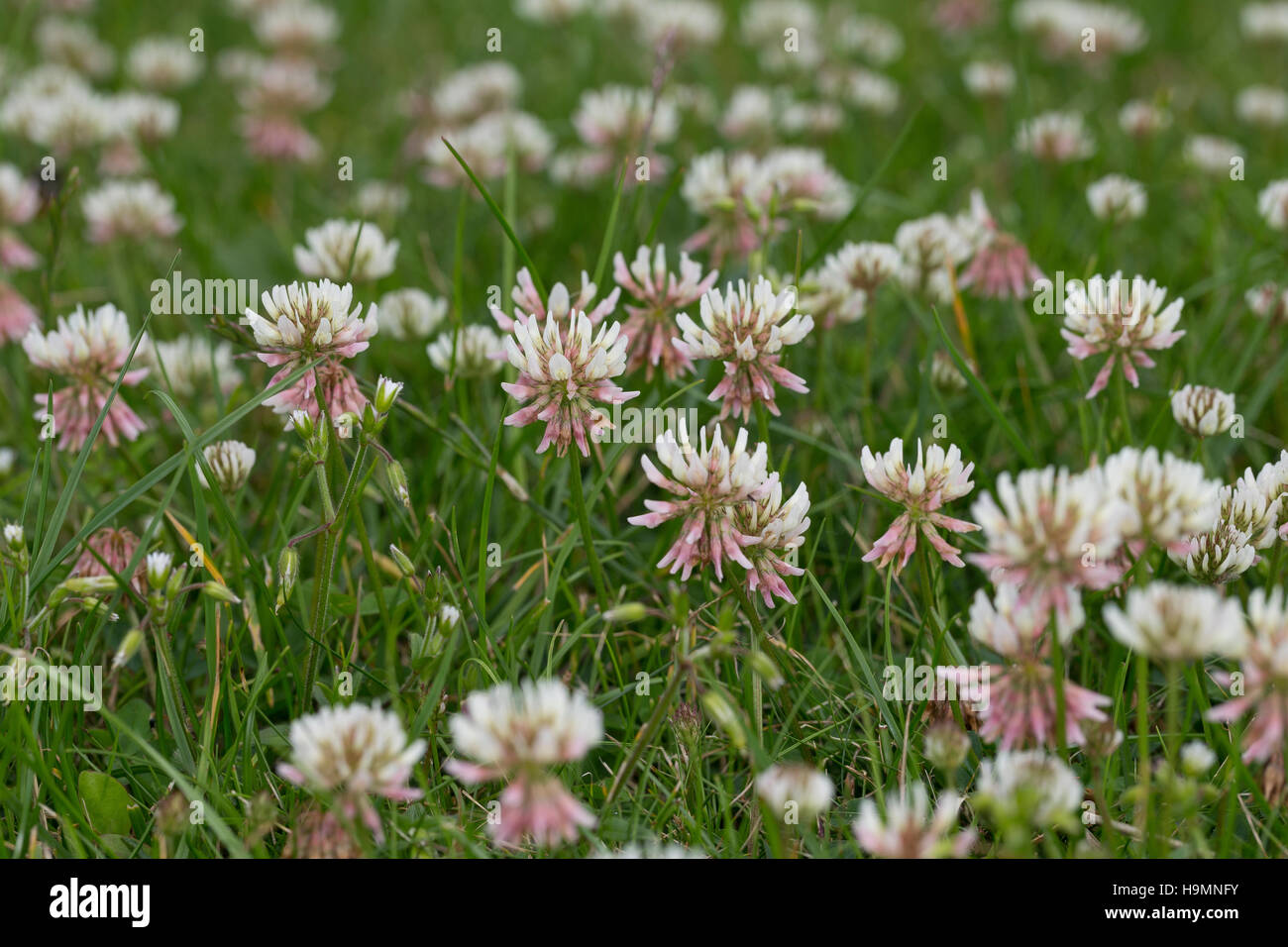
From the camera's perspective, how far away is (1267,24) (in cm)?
536

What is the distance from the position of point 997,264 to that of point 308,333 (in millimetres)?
1701

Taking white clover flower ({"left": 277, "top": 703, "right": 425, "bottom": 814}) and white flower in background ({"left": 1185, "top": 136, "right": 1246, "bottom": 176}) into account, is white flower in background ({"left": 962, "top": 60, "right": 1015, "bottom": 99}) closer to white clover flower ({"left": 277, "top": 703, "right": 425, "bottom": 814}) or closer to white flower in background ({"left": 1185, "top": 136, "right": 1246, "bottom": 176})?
white flower in background ({"left": 1185, "top": 136, "right": 1246, "bottom": 176})

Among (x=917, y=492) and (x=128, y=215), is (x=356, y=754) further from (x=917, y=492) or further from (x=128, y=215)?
(x=128, y=215)

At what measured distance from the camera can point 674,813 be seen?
211 centimetres

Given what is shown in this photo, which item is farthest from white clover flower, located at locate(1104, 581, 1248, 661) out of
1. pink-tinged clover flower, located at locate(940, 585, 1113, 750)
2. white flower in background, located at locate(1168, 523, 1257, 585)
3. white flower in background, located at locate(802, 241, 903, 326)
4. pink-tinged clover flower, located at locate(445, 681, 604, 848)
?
white flower in background, located at locate(802, 241, 903, 326)

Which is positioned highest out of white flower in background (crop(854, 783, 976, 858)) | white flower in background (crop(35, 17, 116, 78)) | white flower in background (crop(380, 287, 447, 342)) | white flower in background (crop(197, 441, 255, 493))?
white flower in background (crop(35, 17, 116, 78))

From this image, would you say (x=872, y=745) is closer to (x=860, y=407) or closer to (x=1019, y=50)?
(x=860, y=407)

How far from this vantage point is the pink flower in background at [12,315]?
10.5 ft

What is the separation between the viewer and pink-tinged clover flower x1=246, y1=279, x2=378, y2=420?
2.08 meters

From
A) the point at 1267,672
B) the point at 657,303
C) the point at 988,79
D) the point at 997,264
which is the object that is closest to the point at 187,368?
the point at 657,303

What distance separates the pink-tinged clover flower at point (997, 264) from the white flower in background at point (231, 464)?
1.70 meters

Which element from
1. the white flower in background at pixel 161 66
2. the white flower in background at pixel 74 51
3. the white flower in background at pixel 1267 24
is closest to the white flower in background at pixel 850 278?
the white flower in background at pixel 161 66

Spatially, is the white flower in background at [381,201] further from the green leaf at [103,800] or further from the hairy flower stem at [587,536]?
the green leaf at [103,800]

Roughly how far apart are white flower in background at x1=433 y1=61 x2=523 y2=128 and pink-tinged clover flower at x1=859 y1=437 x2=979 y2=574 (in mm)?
2892
